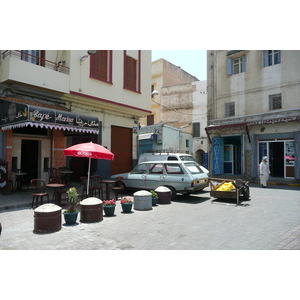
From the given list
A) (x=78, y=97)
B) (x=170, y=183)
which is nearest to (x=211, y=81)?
(x=78, y=97)

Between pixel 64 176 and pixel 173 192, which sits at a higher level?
pixel 64 176

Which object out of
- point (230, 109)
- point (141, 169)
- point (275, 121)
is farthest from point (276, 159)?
point (141, 169)

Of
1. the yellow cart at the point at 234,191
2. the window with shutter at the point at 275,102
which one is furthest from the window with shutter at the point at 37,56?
the window with shutter at the point at 275,102

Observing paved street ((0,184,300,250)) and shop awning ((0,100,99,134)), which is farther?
shop awning ((0,100,99,134))

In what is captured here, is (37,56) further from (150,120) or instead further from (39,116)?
(150,120)

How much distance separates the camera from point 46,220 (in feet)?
20.6

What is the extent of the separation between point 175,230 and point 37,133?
944 centimetres

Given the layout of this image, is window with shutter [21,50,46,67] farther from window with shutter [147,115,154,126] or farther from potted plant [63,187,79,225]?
window with shutter [147,115,154,126]

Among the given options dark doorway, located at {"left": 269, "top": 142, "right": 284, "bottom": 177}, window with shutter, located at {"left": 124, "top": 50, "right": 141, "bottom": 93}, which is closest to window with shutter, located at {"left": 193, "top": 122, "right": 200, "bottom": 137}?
dark doorway, located at {"left": 269, "top": 142, "right": 284, "bottom": 177}

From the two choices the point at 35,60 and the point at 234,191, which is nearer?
the point at 234,191

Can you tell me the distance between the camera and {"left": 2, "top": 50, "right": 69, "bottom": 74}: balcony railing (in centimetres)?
1142

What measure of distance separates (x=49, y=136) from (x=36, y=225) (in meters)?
8.06

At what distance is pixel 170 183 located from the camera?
10.7 meters

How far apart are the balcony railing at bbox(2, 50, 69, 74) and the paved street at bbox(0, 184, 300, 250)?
6793 mm
